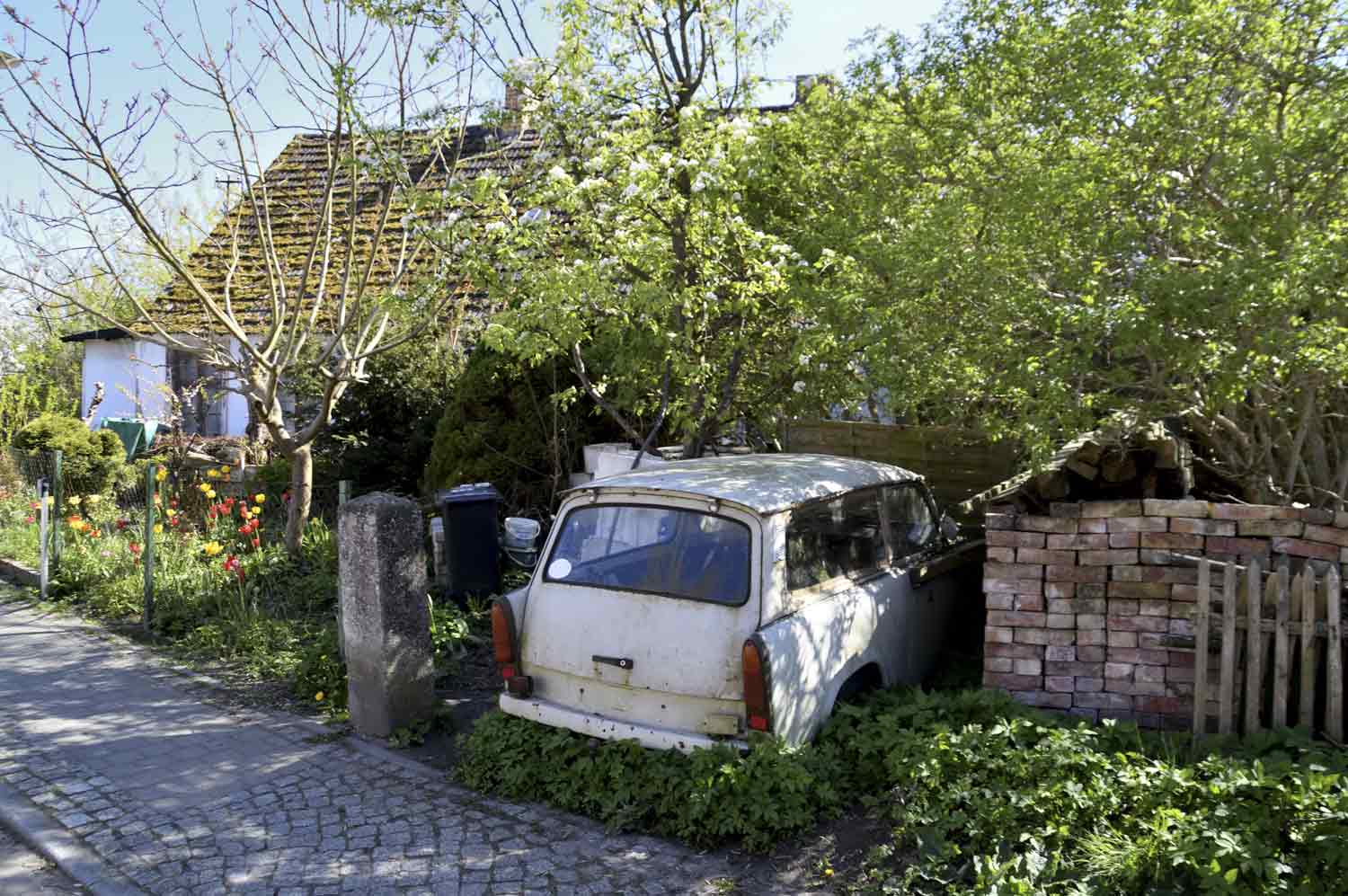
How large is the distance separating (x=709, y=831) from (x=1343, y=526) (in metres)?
3.28

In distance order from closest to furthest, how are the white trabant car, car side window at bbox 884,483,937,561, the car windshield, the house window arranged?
1. the white trabant car
2. the car windshield
3. car side window at bbox 884,483,937,561
4. the house window

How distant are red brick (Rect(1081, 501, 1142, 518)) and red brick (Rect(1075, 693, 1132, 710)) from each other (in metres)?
0.91

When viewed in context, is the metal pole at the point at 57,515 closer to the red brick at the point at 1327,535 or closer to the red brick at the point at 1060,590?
the red brick at the point at 1060,590

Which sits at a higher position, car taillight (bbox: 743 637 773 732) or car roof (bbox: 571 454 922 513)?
car roof (bbox: 571 454 922 513)

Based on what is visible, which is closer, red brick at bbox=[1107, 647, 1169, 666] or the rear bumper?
the rear bumper

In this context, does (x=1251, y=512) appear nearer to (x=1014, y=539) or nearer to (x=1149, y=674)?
(x=1149, y=674)

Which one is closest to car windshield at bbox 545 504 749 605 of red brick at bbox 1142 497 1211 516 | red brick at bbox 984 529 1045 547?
red brick at bbox 984 529 1045 547

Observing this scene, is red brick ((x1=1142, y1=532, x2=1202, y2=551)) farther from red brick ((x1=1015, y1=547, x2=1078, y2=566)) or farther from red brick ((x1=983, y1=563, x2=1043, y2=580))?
red brick ((x1=983, y1=563, x2=1043, y2=580))

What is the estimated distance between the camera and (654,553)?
5293 millimetres

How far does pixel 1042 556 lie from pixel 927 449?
9.83 ft

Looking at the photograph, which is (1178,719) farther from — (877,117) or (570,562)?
(877,117)

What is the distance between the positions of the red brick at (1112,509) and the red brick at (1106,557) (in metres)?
0.19

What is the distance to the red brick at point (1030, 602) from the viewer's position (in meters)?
5.61

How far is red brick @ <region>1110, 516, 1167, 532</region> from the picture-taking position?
5.43 metres
